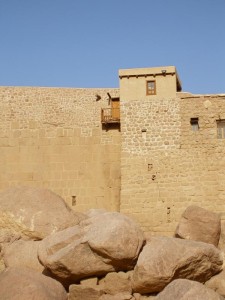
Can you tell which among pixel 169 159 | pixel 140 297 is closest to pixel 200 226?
pixel 169 159

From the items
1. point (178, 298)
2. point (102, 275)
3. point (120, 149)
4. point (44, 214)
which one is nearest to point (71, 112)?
point (120, 149)

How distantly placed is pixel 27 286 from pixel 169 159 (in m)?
10.6

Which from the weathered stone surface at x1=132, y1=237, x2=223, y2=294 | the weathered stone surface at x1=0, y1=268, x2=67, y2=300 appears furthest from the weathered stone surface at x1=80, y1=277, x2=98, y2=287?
the weathered stone surface at x1=132, y1=237, x2=223, y2=294

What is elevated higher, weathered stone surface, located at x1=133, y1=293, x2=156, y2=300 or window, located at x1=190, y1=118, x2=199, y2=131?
window, located at x1=190, y1=118, x2=199, y2=131

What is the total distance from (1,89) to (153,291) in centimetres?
1530

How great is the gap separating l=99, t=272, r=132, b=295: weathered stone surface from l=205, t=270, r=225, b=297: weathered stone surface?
235cm

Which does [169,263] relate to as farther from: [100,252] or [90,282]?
[90,282]

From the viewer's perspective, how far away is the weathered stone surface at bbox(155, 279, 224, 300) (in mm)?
9664

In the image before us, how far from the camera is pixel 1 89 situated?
23266 mm

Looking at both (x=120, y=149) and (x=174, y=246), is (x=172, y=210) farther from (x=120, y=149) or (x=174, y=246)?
(x=174, y=246)

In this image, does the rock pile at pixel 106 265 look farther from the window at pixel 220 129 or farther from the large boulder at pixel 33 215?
the window at pixel 220 129

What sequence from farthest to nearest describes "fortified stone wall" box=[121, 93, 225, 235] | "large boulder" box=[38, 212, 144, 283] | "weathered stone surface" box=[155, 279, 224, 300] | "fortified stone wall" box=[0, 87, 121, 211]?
"fortified stone wall" box=[0, 87, 121, 211] < "fortified stone wall" box=[121, 93, 225, 235] < "large boulder" box=[38, 212, 144, 283] < "weathered stone surface" box=[155, 279, 224, 300]

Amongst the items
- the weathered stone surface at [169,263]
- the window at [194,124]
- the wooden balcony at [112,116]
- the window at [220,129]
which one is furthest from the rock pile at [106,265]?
the wooden balcony at [112,116]

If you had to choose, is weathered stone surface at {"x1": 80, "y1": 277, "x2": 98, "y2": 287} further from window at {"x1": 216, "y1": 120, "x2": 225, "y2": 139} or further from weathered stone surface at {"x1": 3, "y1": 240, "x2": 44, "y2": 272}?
window at {"x1": 216, "y1": 120, "x2": 225, "y2": 139}
